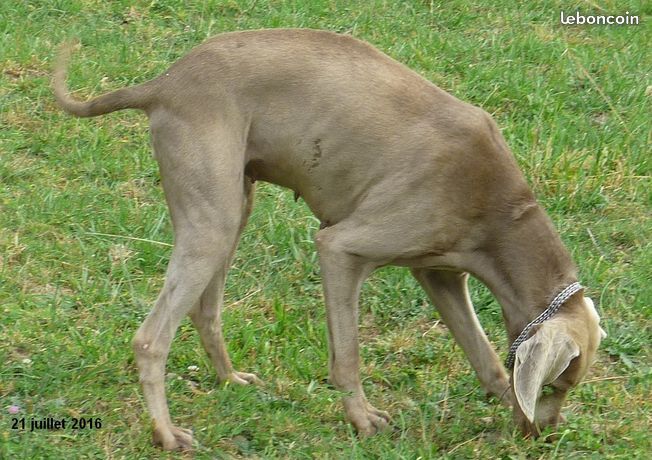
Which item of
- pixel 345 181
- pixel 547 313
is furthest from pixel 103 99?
pixel 547 313

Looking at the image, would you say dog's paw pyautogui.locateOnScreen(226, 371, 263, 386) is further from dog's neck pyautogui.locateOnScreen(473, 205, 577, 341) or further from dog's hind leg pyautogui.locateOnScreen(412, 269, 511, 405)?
dog's neck pyautogui.locateOnScreen(473, 205, 577, 341)

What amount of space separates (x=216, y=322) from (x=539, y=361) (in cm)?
147

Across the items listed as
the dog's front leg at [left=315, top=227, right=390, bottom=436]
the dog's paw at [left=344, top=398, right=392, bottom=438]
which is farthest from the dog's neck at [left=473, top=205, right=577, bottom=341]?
the dog's paw at [left=344, top=398, right=392, bottom=438]

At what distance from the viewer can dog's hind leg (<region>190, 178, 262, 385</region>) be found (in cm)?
535

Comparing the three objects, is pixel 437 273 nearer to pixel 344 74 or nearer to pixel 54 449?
pixel 344 74

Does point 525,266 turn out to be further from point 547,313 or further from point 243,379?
point 243,379

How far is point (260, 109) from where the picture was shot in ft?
16.5

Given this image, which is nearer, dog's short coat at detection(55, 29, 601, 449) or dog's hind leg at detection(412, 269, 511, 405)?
dog's short coat at detection(55, 29, 601, 449)

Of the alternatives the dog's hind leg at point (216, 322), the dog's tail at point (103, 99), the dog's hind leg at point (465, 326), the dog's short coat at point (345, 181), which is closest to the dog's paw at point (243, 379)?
Result: the dog's hind leg at point (216, 322)

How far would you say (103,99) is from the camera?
518 centimetres

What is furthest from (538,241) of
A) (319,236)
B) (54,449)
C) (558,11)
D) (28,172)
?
(558,11)

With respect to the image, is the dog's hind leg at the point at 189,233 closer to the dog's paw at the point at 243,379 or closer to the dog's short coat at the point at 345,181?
the dog's short coat at the point at 345,181

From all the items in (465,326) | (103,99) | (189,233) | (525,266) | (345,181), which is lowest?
(465,326)

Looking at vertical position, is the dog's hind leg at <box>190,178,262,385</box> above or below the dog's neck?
below
